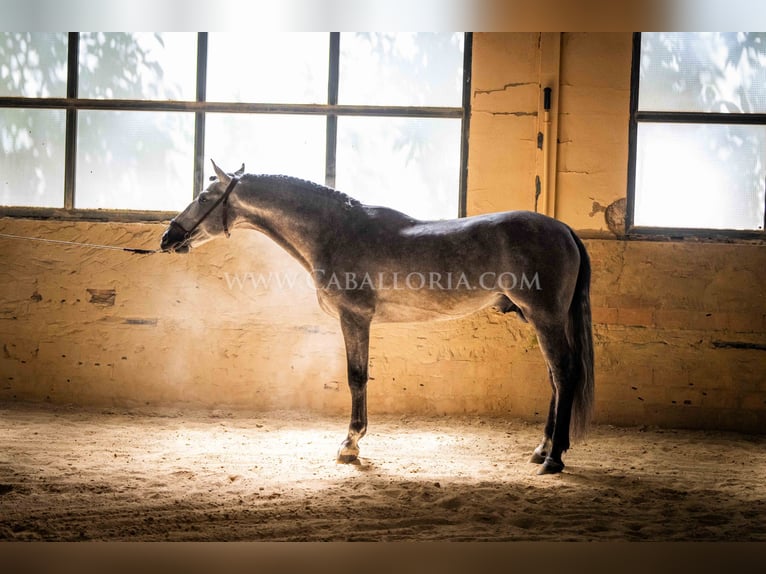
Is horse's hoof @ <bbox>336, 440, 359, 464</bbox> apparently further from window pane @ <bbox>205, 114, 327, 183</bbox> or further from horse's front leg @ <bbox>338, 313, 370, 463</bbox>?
window pane @ <bbox>205, 114, 327, 183</bbox>

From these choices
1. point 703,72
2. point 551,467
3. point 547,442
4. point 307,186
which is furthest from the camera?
point 703,72

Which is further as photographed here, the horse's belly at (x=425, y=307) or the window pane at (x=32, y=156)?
the window pane at (x=32, y=156)

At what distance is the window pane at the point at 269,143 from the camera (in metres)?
5.16

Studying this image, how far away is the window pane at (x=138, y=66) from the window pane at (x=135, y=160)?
0.19 metres

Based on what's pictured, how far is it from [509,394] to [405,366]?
0.89 meters

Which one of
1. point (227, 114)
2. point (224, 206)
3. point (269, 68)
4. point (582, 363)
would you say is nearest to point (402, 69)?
point (269, 68)

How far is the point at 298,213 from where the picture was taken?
3801 mm

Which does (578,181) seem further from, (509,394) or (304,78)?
(304,78)

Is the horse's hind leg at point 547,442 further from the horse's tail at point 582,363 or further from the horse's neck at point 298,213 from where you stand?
the horse's neck at point 298,213

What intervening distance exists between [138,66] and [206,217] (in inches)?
89.1

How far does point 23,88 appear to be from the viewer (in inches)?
209

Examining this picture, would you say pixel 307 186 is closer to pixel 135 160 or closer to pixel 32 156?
pixel 135 160

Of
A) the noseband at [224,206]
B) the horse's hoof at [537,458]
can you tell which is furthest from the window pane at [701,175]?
the noseband at [224,206]

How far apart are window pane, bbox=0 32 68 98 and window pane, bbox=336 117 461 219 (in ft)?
8.22
